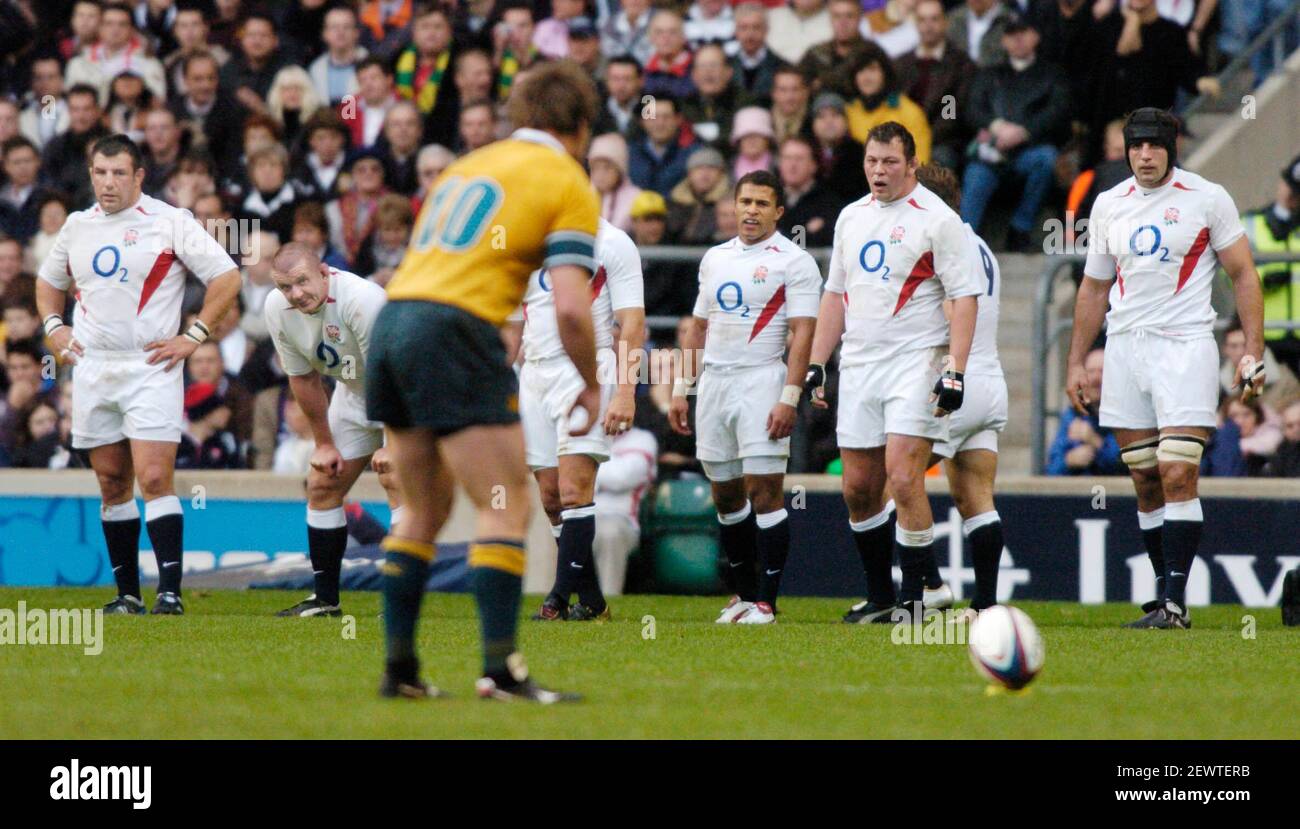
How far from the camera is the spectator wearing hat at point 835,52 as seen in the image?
1633 centimetres

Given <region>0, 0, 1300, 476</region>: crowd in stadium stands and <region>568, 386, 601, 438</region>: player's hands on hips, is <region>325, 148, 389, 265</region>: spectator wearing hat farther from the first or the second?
<region>568, 386, 601, 438</region>: player's hands on hips

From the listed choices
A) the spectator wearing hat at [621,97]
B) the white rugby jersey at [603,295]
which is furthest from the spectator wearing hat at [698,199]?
the white rugby jersey at [603,295]

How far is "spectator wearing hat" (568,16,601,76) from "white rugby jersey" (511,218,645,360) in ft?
21.8

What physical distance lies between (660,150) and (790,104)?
1.09m

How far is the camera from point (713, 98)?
665 inches

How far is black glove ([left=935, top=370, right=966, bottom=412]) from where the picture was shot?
32.3 feet

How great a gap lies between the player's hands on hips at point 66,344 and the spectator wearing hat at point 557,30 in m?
7.82

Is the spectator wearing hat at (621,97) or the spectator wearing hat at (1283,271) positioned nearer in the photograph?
the spectator wearing hat at (1283,271)

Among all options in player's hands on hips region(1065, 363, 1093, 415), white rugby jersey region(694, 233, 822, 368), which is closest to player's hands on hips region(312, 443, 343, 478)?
white rugby jersey region(694, 233, 822, 368)

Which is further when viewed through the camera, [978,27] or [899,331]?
[978,27]

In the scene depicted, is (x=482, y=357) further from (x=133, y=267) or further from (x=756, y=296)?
(x=133, y=267)

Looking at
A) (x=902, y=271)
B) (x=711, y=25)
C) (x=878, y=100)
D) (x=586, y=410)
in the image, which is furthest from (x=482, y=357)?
(x=711, y=25)

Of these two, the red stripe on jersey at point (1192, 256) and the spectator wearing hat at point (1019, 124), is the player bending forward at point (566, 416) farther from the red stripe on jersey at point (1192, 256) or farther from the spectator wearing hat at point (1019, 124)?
the spectator wearing hat at point (1019, 124)
